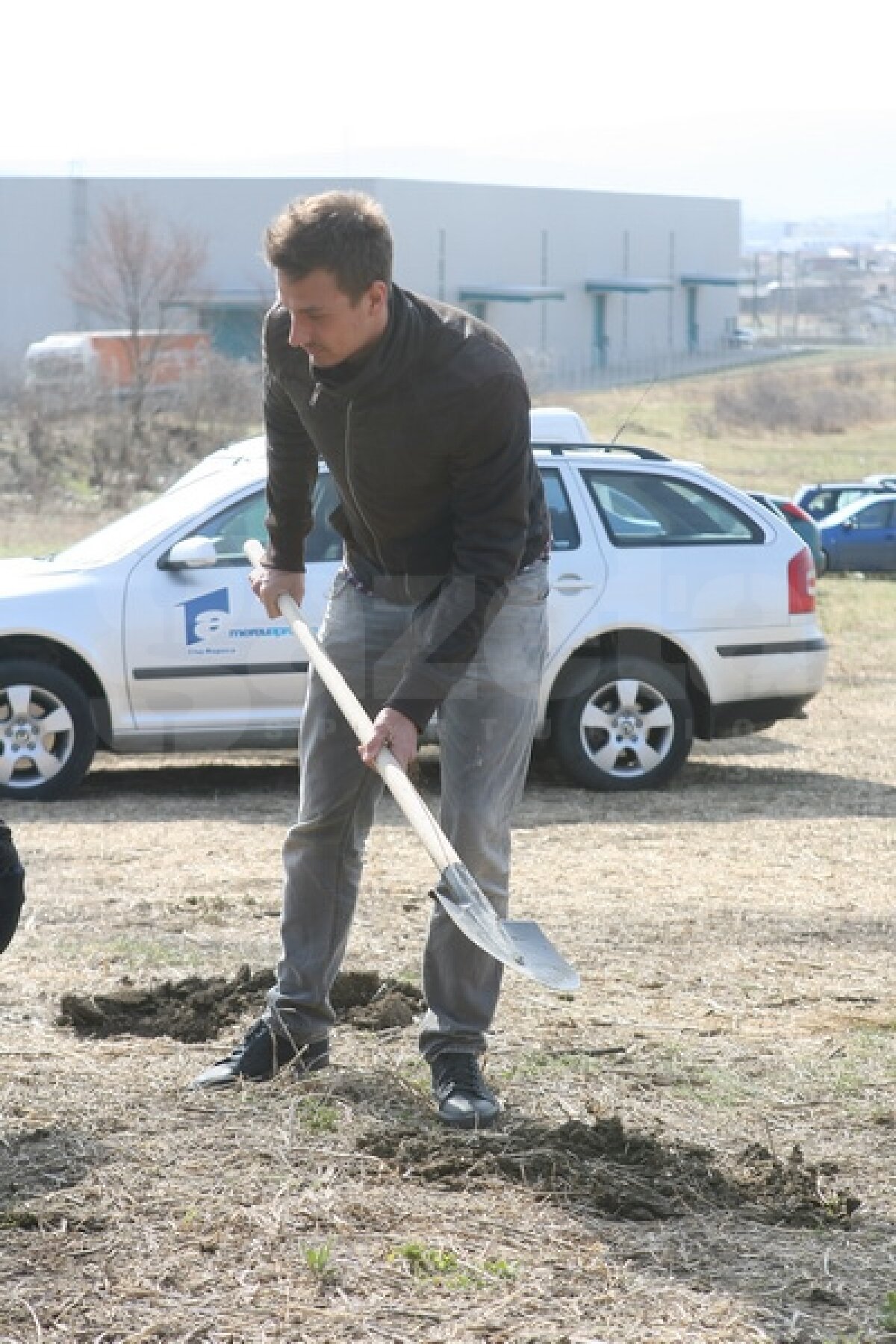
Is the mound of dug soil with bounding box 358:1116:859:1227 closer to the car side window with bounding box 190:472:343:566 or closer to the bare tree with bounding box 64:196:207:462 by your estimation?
the car side window with bounding box 190:472:343:566

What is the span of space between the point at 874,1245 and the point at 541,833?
5.30m

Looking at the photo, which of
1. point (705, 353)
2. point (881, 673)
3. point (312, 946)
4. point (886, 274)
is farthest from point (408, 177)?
point (886, 274)

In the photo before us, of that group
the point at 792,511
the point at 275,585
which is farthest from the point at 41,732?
the point at 792,511

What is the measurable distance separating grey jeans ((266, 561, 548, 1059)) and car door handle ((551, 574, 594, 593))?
5500 mm

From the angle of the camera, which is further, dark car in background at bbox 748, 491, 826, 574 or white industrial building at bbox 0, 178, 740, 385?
white industrial building at bbox 0, 178, 740, 385

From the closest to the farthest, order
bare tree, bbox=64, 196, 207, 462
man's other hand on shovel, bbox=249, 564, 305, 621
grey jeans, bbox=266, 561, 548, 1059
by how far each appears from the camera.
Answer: grey jeans, bbox=266, 561, 548, 1059 < man's other hand on shovel, bbox=249, 564, 305, 621 < bare tree, bbox=64, 196, 207, 462

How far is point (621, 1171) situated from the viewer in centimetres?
434

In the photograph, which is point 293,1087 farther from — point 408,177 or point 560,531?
point 408,177

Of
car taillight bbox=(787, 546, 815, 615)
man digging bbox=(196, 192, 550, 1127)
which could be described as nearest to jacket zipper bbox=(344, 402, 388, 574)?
man digging bbox=(196, 192, 550, 1127)

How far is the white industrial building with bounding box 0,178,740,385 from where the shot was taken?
2803 inches

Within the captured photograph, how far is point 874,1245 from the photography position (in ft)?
13.2

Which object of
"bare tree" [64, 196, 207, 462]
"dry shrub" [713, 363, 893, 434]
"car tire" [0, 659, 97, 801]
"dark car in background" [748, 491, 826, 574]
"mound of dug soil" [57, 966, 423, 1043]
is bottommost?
"mound of dug soil" [57, 966, 423, 1043]

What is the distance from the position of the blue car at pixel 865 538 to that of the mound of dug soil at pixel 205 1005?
23708mm

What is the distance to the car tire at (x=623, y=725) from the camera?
10.4m
